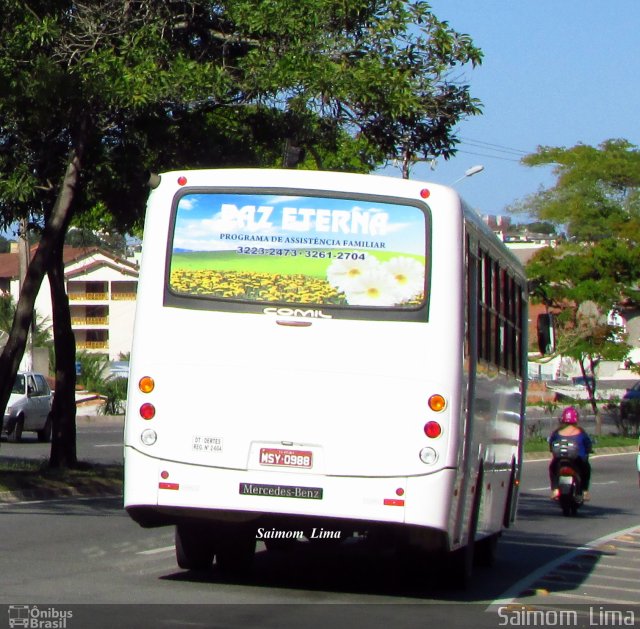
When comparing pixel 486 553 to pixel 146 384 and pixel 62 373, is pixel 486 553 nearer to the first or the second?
pixel 146 384

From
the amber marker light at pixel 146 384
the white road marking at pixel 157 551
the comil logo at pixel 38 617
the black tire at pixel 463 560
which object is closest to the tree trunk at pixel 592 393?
the white road marking at pixel 157 551

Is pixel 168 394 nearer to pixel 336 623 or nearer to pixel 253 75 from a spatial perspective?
pixel 336 623

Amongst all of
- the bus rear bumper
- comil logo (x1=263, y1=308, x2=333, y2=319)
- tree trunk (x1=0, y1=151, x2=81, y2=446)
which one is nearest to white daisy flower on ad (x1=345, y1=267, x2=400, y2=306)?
comil logo (x1=263, y1=308, x2=333, y2=319)

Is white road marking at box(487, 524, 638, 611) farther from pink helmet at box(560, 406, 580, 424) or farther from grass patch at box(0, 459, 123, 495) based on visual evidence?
grass patch at box(0, 459, 123, 495)

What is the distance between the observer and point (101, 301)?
9825 centimetres

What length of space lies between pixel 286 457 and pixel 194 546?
1877 mm

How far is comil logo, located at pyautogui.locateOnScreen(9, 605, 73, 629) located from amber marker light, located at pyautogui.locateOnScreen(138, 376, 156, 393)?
188cm

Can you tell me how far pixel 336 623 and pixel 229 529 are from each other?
2087mm

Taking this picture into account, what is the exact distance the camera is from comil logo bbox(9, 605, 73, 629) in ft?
27.1

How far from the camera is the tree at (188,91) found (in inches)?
658

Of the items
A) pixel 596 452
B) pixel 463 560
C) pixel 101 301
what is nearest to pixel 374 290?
pixel 463 560

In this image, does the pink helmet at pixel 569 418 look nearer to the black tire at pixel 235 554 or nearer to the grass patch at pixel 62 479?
the grass patch at pixel 62 479

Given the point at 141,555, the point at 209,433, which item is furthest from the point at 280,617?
the point at 141,555

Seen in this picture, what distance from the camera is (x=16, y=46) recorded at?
54.2 ft
